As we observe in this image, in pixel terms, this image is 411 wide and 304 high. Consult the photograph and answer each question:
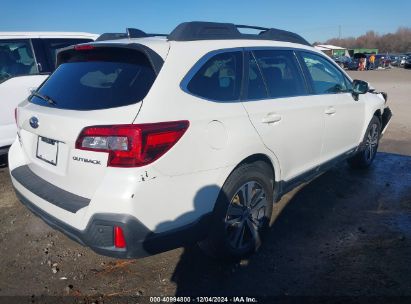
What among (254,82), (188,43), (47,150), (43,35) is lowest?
(47,150)

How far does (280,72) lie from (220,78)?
92 centimetres

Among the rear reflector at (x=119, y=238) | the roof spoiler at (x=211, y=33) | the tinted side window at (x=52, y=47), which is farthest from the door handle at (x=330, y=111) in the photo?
the tinted side window at (x=52, y=47)

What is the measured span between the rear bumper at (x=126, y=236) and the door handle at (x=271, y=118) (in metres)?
1.07

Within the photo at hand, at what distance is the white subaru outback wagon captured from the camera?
2213 mm

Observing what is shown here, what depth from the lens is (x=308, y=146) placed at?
11.9ft

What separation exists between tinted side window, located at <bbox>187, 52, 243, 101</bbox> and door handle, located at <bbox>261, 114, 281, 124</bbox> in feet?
1.01

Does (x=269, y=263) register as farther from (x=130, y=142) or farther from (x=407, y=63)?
(x=407, y=63)

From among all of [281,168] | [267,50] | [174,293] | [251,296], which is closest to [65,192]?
[174,293]

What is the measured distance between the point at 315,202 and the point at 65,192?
9.67ft

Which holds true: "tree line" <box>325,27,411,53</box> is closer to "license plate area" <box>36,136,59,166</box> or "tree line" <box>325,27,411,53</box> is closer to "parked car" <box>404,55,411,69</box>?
"parked car" <box>404,55,411,69</box>

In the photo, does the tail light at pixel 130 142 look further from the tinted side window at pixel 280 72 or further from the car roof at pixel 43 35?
the car roof at pixel 43 35

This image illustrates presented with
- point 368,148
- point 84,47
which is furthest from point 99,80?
point 368,148

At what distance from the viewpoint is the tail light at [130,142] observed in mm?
2162

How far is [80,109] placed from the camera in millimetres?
2408
